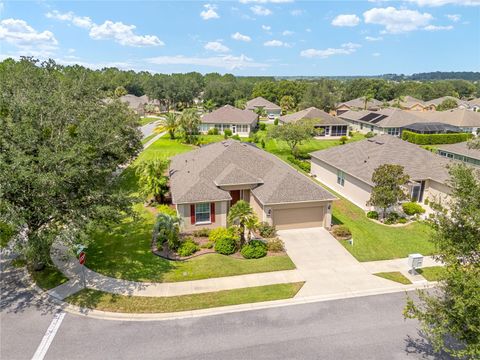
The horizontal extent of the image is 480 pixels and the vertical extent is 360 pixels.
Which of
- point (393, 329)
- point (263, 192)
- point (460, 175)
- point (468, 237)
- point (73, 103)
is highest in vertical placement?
point (73, 103)

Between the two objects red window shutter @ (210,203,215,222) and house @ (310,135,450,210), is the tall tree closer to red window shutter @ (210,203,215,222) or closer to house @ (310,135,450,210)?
red window shutter @ (210,203,215,222)

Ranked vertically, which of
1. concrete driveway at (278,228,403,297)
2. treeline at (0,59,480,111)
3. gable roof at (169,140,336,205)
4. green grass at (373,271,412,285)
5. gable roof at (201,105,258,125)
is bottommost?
green grass at (373,271,412,285)

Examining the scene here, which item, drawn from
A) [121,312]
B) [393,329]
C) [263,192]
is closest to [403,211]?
[263,192]

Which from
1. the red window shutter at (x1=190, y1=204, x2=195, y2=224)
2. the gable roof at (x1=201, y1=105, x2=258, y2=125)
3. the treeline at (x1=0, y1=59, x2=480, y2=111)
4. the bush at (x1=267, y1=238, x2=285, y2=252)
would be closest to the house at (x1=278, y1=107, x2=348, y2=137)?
the gable roof at (x1=201, y1=105, x2=258, y2=125)

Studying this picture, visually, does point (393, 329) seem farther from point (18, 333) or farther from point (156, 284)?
point (18, 333)

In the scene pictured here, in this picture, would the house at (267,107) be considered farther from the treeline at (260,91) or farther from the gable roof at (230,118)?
the gable roof at (230,118)

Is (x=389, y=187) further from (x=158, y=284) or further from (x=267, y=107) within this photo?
(x=267, y=107)
